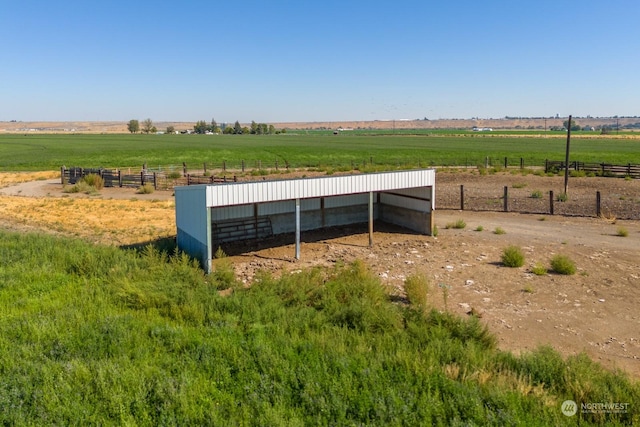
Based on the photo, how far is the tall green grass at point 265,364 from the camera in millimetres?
7352

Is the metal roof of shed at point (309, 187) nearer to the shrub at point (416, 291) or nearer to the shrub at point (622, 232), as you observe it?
the shrub at point (416, 291)

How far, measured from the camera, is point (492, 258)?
1745 cm

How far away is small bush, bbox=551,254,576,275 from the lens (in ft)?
50.1

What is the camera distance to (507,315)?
12211mm

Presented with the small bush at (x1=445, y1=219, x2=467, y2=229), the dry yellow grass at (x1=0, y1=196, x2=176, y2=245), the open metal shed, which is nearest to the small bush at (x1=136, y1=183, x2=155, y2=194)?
the dry yellow grass at (x1=0, y1=196, x2=176, y2=245)

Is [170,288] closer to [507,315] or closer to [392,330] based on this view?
[392,330]

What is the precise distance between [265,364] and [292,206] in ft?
43.6

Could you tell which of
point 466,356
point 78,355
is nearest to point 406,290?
point 466,356

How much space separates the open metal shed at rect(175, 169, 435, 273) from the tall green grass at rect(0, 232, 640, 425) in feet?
11.8

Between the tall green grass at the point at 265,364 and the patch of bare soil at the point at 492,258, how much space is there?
1934 millimetres

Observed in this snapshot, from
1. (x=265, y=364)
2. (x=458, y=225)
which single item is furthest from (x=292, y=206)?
(x=265, y=364)

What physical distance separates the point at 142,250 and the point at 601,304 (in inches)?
585

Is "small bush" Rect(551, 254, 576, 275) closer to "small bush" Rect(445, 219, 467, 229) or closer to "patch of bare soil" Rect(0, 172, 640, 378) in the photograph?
"patch of bare soil" Rect(0, 172, 640, 378)

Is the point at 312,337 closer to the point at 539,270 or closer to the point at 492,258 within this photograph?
the point at 539,270
